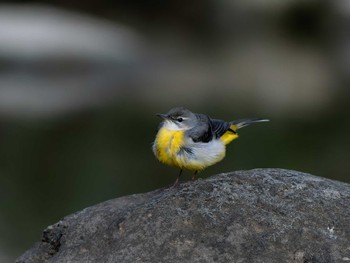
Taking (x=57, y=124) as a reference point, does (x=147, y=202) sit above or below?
above

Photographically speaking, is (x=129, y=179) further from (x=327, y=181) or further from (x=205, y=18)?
(x=205, y=18)

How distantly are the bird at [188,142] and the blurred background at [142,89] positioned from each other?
20.1ft

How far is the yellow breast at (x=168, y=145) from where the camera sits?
775 centimetres

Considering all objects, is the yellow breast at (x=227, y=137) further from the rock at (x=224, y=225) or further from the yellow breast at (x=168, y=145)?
the rock at (x=224, y=225)

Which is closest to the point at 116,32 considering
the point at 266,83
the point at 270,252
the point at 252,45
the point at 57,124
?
the point at 252,45

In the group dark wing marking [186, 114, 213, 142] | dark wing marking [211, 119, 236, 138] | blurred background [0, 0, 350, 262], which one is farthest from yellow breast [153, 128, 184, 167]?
blurred background [0, 0, 350, 262]

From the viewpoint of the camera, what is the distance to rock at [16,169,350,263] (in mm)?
6145

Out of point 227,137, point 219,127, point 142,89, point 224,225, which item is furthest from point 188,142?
point 142,89

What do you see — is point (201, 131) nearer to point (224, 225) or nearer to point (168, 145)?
point (168, 145)

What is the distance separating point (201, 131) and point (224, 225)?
1784mm

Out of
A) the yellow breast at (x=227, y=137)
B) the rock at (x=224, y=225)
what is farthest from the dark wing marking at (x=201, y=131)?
the rock at (x=224, y=225)

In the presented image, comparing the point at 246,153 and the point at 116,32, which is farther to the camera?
the point at 116,32

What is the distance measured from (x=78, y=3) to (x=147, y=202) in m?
34.2

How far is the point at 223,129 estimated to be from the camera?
27.5 ft
